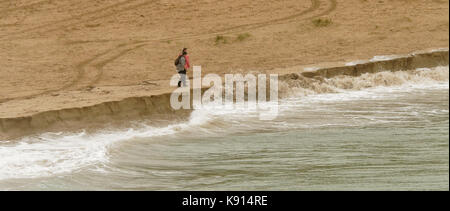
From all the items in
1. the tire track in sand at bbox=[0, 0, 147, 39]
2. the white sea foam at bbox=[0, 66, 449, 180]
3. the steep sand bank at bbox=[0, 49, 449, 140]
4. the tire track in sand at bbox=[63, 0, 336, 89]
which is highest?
the tire track in sand at bbox=[0, 0, 147, 39]

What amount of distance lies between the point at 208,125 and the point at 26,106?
10.3 ft

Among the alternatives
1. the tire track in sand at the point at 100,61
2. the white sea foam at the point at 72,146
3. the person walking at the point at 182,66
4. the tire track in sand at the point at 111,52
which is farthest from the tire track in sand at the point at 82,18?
the white sea foam at the point at 72,146

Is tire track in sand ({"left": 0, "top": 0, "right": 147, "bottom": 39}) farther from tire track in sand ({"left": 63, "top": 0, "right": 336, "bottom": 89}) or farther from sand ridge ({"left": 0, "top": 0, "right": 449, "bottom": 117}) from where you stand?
tire track in sand ({"left": 63, "top": 0, "right": 336, "bottom": 89})

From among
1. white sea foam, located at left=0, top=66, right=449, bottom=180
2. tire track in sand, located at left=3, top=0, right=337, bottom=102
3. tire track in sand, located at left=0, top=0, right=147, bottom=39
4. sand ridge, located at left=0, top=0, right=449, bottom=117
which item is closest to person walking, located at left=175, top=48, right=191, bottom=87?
sand ridge, located at left=0, top=0, right=449, bottom=117

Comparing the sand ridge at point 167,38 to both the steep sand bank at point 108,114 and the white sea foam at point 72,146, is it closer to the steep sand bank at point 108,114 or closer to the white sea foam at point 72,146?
the steep sand bank at point 108,114

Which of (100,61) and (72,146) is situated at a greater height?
(100,61)

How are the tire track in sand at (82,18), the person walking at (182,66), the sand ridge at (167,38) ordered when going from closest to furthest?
the person walking at (182,66) → the sand ridge at (167,38) → the tire track in sand at (82,18)

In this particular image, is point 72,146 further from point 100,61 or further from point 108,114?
point 100,61

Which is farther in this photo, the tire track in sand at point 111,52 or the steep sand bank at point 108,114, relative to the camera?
the tire track in sand at point 111,52

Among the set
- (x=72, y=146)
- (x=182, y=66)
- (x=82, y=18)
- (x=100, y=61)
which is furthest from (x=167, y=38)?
(x=72, y=146)

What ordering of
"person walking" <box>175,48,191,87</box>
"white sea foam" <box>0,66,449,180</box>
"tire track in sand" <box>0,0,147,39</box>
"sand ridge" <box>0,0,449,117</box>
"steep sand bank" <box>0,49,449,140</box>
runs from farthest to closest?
"tire track in sand" <box>0,0,147,39</box> → "sand ridge" <box>0,0,449,117</box> → "person walking" <box>175,48,191,87</box> → "steep sand bank" <box>0,49,449,140</box> → "white sea foam" <box>0,66,449,180</box>

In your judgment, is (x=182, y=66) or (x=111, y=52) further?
(x=111, y=52)

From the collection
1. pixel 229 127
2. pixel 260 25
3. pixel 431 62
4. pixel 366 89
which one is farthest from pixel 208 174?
pixel 260 25

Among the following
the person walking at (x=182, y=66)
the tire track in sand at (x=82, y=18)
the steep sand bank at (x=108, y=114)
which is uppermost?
the tire track in sand at (x=82, y=18)
